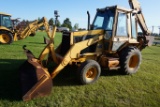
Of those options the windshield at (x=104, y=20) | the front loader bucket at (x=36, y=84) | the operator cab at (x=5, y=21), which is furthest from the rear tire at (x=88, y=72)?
the operator cab at (x=5, y=21)

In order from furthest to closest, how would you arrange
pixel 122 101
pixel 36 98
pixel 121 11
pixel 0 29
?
pixel 0 29
pixel 121 11
pixel 122 101
pixel 36 98

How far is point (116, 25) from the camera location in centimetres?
788

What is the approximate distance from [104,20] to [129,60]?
6.27 feet

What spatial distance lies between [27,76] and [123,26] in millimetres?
4271

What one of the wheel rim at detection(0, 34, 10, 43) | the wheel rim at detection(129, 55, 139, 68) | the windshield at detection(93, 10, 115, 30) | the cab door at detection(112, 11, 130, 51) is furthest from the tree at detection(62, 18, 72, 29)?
the cab door at detection(112, 11, 130, 51)

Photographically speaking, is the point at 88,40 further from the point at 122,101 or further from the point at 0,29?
the point at 0,29

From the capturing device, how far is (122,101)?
6.21m

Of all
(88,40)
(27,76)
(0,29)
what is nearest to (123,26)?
(88,40)

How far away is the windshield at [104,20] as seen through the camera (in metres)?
8.02

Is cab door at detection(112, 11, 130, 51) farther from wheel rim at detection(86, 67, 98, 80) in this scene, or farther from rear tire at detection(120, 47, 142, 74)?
wheel rim at detection(86, 67, 98, 80)

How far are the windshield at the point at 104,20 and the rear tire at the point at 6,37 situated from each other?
1012 cm

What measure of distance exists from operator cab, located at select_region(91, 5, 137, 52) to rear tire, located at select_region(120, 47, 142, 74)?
356mm

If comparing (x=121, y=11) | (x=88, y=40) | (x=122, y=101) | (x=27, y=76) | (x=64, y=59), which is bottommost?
(x=122, y=101)

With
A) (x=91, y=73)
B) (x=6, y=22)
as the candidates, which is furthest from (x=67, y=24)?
(x=91, y=73)
